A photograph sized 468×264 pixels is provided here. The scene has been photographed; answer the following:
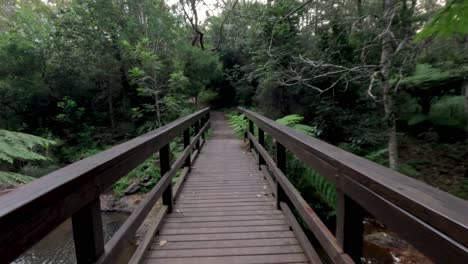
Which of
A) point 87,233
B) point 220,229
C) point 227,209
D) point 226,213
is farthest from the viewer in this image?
point 227,209

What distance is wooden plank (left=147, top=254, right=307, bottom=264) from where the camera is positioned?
→ 1.95 meters

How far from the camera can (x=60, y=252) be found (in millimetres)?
5238

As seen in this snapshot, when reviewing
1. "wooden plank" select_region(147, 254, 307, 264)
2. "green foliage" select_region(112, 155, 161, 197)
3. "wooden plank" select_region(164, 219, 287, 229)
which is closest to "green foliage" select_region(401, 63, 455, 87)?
"wooden plank" select_region(164, 219, 287, 229)

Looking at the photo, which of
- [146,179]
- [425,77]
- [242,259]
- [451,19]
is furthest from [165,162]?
[425,77]

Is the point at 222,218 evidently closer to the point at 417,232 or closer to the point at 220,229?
the point at 220,229

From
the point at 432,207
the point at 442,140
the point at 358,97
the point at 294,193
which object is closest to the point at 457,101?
the point at 442,140

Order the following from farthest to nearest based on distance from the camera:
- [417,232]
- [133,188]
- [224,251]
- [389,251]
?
[133,188] < [389,251] < [224,251] < [417,232]

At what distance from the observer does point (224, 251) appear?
82.5 inches

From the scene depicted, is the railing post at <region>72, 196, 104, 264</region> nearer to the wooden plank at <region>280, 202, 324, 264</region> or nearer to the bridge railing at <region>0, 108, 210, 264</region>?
the bridge railing at <region>0, 108, 210, 264</region>

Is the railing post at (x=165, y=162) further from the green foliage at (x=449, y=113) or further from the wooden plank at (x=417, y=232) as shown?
the green foliage at (x=449, y=113)

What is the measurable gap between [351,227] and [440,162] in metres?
7.18

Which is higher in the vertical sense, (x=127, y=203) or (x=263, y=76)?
(x=263, y=76)

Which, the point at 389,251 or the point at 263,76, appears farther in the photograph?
the point at 263,76

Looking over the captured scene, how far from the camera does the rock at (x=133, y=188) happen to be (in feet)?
25.9
